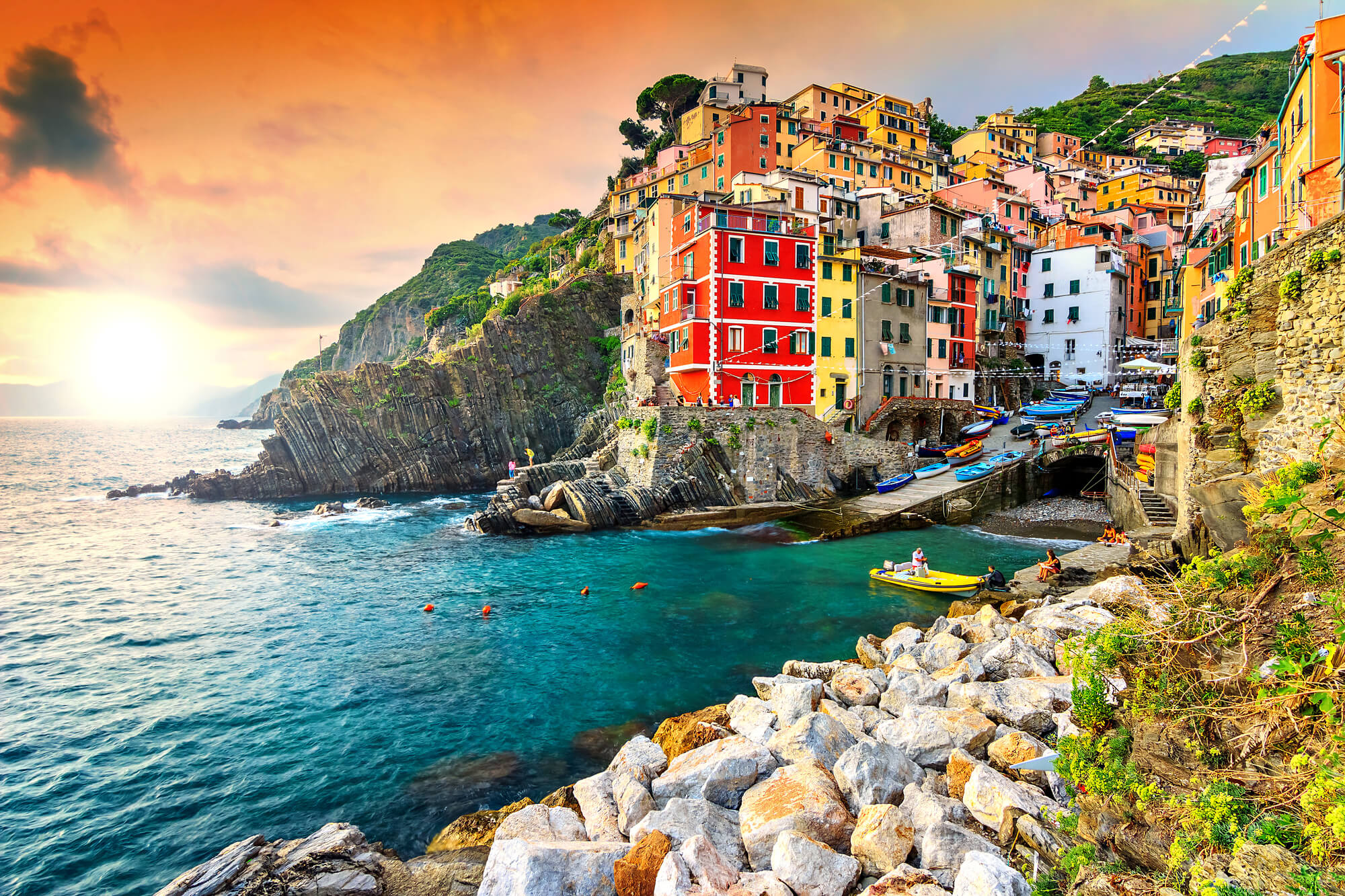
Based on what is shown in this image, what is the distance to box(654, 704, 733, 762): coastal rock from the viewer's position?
32.8ft

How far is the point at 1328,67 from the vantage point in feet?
67.8

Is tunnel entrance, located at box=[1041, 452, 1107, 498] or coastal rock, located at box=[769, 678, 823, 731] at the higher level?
tunnel entrance, located at box=[1041, 452, 1107, 498]

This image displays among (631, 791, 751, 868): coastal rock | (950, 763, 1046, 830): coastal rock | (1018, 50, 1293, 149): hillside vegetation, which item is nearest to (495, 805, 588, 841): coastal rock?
(631, 791, 751, 868): coastal rock

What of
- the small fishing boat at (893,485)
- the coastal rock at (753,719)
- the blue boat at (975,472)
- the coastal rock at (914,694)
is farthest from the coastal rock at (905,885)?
the blue boat at (975,472)

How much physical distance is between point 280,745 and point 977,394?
48431 millimetres

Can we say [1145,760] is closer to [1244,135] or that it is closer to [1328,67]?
[1328,67]

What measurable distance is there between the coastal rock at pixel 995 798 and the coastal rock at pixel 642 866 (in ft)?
11.7

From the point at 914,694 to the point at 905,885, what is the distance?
534cm

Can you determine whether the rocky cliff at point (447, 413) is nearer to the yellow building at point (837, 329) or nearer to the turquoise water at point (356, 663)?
the turquoise water at point (356, 663)

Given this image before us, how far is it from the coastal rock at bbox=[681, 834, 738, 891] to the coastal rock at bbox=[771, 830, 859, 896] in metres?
0.51

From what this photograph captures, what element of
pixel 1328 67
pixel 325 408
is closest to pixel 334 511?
pixel 325 408

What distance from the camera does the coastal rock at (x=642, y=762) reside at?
928 cm

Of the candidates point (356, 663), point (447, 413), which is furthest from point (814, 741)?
point (447, 413)

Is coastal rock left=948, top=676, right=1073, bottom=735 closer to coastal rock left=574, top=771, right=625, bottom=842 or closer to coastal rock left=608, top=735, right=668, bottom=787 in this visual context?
coastal rock left=608, top=735, right=668, bottom=787
